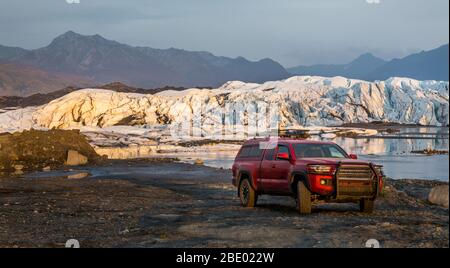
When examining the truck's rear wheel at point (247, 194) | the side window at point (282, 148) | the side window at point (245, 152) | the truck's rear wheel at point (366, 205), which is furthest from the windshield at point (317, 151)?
the side window at point (245, 152)

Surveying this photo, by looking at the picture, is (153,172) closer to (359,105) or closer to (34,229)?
(34,229)

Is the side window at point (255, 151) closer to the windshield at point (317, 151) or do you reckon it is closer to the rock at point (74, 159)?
the windshield at point (317, 151)

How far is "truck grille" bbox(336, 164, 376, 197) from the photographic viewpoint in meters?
15.5

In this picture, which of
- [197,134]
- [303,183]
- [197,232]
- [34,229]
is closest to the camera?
[197,232]

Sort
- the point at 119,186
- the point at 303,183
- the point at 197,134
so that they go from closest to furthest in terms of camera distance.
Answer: the point at 303,183 < the point at 119,186 < the point at 197,134

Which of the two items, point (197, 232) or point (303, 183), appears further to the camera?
point (303, 183)

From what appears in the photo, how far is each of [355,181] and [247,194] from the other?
388 centimetres

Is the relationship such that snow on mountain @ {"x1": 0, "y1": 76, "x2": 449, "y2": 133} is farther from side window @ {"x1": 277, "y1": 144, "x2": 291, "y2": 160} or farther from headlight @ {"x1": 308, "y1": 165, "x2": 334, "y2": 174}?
headlight @ {"x1": 308, "y1": 165, "x2": 334, "y2": 174}

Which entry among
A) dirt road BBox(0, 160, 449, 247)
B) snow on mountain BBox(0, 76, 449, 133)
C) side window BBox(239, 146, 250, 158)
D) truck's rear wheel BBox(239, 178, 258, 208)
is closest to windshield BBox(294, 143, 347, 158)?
dirt road BBox(0, 160, 449, 247)

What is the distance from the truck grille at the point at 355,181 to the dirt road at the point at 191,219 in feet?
1.96

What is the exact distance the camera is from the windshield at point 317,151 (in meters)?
17.0

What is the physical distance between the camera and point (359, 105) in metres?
148

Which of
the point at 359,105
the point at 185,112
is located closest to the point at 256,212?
the point at 185,112
